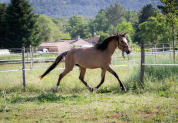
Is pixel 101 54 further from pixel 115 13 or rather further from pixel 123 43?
pixel 115 13

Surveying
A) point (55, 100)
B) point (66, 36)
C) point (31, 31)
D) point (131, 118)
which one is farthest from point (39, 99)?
point (66, 36)

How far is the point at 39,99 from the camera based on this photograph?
5496 mm

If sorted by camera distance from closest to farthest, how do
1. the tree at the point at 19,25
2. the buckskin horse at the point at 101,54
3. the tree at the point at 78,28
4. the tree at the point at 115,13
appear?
the buckskin horse at the point at 101,54
the tree at the point at 19,25
the tree at the point at 115,13
the tree at the point at 78,28

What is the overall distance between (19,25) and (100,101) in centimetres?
2644

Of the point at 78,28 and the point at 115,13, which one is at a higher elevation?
the point at 115,13

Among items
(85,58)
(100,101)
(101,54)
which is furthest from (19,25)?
(100,101)

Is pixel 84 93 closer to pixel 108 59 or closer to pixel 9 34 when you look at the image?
pixel 108 59

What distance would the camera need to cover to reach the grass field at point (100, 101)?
3795 millimetres

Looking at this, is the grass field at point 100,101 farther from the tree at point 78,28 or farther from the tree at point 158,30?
the tree at point 78,28

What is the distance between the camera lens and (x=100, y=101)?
518cm

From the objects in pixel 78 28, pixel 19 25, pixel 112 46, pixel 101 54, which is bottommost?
pixel 101 54

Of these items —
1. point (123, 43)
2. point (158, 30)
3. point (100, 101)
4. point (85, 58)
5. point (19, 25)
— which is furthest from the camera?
point (158, 30)

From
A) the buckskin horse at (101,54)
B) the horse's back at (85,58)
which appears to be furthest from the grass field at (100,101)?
the horse's back at (85,58)

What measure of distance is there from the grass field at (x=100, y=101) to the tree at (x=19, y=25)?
867 inches
